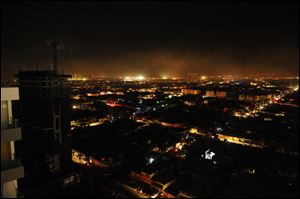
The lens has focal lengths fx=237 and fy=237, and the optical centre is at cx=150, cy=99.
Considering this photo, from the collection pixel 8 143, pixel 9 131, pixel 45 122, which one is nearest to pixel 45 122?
pixel 45 122

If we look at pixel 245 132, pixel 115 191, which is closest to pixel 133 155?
pixel 115 191

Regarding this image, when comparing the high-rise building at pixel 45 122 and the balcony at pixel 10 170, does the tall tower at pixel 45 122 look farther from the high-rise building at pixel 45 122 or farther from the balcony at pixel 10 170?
the balcony at pixel 10 170

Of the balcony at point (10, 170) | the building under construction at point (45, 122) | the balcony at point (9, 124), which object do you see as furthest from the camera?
the building under construction at point (45, 122)

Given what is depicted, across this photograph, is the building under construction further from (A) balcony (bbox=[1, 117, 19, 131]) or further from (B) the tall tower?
(A) balcony (bbox=[1, 117, 19, 131])

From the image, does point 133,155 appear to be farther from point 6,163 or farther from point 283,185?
point 6,163

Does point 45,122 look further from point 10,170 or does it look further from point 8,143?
point 10,170

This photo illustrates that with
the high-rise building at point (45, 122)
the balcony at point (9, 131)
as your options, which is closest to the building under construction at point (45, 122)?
the high-rise building at point (45, 122)

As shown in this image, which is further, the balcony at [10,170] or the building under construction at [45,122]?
the building under construction at [45,122]
